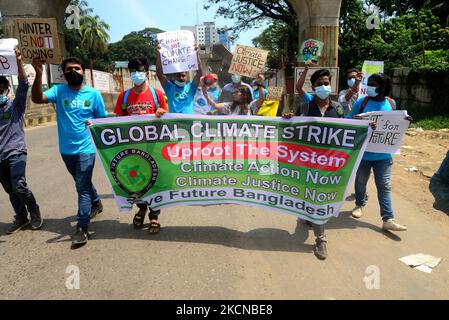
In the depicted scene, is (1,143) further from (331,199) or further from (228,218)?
(331,199)

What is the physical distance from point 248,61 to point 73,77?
3.59 m

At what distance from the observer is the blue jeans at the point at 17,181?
4172mm

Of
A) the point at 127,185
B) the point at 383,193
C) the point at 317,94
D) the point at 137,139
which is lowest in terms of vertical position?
the point at 383,193

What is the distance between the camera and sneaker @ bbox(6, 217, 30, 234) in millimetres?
4341

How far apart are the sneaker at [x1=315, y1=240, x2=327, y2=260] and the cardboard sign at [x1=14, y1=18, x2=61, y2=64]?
498cm

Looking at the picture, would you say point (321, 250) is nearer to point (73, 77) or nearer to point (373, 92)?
point (373, 92)

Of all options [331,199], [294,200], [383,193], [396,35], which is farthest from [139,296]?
[396,35]

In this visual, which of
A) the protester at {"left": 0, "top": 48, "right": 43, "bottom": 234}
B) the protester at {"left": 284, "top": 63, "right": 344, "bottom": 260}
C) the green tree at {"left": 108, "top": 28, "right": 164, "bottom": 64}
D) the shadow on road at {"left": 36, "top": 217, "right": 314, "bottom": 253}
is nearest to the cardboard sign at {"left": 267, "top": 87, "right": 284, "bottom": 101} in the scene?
the protester at {"left": 284, "top": 63, "right": 344, "bottom": 260}

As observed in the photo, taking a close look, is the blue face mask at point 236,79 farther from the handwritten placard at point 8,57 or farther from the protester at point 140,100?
the handwritten placard at point 8,57

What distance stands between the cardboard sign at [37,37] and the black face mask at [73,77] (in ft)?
7.90

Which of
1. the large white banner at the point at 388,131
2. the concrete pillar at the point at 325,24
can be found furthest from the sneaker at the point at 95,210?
the concrete pillar at the point at 325,24

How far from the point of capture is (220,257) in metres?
3.67

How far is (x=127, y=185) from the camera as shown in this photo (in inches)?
162
